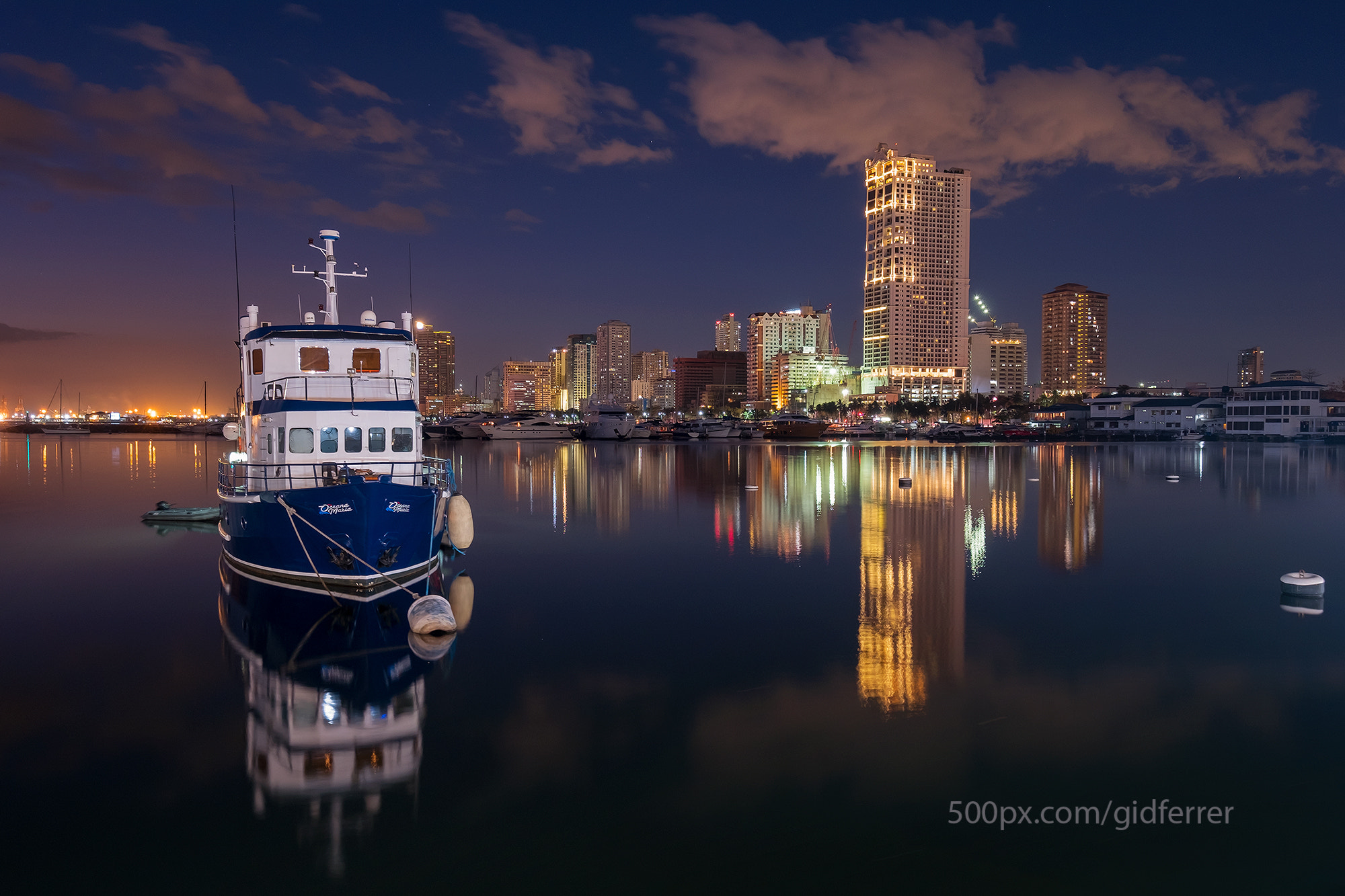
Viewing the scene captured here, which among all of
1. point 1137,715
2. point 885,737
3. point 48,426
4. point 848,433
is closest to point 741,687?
point 885,737

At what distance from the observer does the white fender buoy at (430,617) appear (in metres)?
13.8

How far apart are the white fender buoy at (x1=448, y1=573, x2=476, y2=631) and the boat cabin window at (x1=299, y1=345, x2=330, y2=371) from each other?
6359mm

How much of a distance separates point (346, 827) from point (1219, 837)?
29.6 ft

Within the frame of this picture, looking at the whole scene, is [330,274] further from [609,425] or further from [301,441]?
[609,425]

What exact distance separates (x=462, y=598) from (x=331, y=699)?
628 centimetres

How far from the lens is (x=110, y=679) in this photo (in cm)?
1198

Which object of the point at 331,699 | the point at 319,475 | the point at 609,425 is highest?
the point at 609,425

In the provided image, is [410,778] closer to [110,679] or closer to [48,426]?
[110,679]

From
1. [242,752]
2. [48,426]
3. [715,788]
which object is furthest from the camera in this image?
[48,426]

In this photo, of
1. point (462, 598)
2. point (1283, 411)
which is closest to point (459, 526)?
point (462, 598)

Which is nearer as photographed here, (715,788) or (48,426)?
(715,788)

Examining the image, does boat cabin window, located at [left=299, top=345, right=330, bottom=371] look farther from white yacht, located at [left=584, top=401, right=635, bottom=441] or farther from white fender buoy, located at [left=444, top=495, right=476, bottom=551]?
white yacht, located at [left=584, top=401, right=635, bottom=441]

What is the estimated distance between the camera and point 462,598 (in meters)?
17.1

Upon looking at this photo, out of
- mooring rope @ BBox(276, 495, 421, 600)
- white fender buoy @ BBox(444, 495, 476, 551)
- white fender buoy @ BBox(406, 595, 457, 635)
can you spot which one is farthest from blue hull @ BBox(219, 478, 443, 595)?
white fender buoy @ BBox(444, 495, 476, 551)
